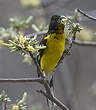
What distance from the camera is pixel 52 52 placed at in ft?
8.43

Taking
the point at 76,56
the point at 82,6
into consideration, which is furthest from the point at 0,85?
the point at 82,6

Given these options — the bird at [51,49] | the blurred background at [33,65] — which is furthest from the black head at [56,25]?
the blurred background at [33,65]

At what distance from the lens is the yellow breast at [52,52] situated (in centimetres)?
255

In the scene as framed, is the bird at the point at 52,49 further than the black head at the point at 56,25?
Yes

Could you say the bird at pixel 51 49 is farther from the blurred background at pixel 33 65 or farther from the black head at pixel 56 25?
the blurred background at pixel 33 65

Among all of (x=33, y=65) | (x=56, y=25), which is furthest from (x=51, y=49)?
(x=33, y=65)

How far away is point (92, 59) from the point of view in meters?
5.91

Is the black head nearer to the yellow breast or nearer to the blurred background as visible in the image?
the yellow breast

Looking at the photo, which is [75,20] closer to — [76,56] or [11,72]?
[76,56]

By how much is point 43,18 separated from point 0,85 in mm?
1189

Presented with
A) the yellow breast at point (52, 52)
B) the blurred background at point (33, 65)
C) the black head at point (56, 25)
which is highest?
the black head at point (56, 25)

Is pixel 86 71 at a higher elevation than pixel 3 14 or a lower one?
lower

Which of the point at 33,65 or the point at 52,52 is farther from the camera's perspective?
the point at 33,65

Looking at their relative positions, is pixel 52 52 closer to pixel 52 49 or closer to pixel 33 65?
pixel 52 49
